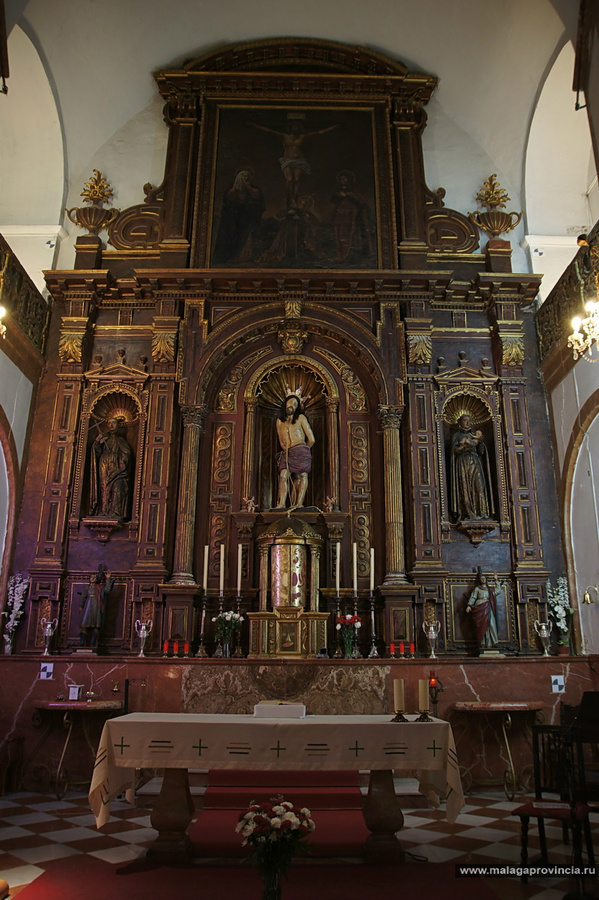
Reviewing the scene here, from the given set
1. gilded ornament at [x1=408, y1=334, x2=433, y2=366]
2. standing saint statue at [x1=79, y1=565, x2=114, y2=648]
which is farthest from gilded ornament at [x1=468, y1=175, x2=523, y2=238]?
standing saint statue at [x1=79, y1=565, x2=114, y2=648]

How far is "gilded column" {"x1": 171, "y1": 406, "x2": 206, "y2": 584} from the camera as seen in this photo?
11109 mm

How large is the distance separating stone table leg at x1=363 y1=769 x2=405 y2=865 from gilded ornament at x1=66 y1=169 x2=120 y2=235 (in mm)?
10712

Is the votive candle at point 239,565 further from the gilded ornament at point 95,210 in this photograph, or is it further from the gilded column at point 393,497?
the gilded ornament at point 95,210

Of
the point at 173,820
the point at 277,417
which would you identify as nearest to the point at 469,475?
the point at 277,417

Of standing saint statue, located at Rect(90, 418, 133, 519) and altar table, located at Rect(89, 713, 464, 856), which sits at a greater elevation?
standing saint statue, located at Rect(90, 418, 133, 519)

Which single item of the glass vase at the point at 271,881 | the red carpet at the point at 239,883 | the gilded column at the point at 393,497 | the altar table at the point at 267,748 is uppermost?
the gilded column at the point at 393,497

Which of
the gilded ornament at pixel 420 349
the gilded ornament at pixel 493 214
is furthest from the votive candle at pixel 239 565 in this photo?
the gilded ornament at pixel 493 214

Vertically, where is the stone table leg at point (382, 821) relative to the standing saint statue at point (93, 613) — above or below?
below

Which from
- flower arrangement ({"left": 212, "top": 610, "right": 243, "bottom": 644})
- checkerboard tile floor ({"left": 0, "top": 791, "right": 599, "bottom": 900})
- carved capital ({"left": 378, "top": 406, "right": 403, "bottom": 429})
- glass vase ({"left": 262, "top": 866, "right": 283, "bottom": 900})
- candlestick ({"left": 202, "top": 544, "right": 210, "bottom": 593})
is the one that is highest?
carved capital ({"left": 378, "top": 406, "right": 403, "bottom": 429})

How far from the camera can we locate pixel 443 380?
484 inches

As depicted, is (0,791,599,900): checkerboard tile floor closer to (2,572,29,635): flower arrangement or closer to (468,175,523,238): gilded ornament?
(2,572,29,635): flower arrangement

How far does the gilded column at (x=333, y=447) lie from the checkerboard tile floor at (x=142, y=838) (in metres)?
5.16

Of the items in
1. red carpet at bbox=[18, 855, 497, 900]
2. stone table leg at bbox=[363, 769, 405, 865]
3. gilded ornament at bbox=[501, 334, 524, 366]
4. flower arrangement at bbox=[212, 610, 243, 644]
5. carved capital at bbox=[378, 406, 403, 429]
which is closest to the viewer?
red carpet at bbox=[18, 855, 497, 900]

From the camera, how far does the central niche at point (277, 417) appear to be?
12.4 m
